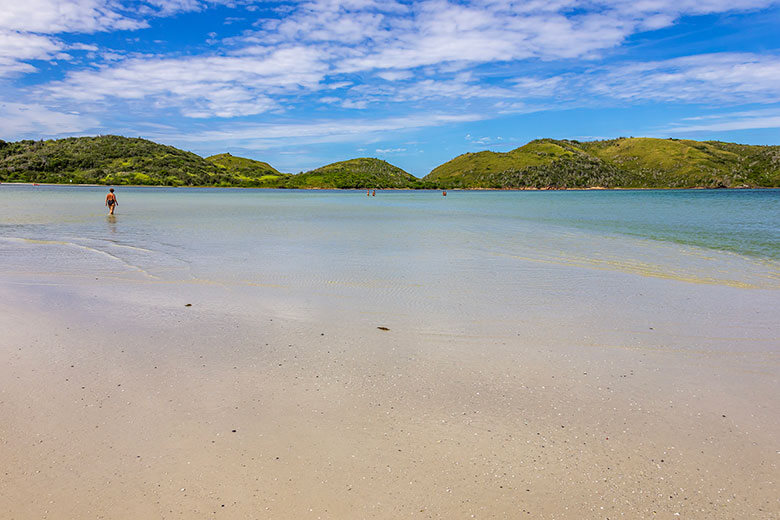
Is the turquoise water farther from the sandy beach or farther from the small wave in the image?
the sandy beach

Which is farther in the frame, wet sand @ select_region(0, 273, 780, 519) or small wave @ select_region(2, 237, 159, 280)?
small wave @ select_region(2, 237, 159, 280)

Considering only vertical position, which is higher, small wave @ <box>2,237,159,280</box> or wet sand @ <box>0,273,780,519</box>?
small wave @ <box>2,237,159,280</box>

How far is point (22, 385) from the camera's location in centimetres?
510

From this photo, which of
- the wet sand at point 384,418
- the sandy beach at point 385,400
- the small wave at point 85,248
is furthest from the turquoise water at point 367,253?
the wet sand at point 384,418

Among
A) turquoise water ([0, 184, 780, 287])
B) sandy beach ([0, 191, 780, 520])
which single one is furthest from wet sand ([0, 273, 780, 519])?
turquoise water ([0, 184, 780, 287])

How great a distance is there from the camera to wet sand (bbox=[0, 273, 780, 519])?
3.37m

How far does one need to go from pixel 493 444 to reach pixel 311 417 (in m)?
1.72

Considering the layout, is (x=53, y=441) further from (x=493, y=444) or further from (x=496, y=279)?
(x=496, y=279)

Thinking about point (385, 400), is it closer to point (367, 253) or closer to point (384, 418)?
point (384, 418)

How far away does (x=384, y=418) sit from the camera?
4520 mm

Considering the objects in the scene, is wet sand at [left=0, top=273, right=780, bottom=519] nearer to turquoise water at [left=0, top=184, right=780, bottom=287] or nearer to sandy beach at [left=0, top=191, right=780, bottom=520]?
sandy beach at [left=0, top=191, right=780, bottom=520]

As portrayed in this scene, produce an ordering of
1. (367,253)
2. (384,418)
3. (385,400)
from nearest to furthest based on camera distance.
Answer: (384,418) < (385,400) < (367,253)

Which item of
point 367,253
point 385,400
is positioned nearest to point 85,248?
point 367,253

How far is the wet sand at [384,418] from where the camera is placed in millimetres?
3369
